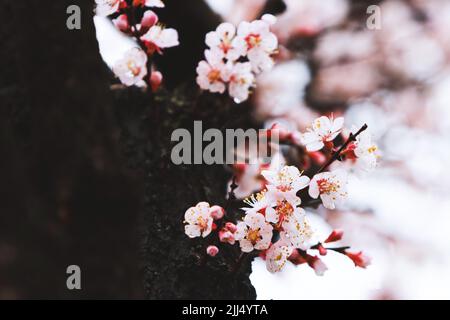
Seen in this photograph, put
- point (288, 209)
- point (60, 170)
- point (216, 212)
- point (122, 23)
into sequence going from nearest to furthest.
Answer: point (60, 170), point (288, 209), point (216, 212), point (122, 23)

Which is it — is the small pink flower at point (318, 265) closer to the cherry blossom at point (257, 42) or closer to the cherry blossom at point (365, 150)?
the cherry blossom at point (365, 150)

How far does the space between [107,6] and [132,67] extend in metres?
0.17

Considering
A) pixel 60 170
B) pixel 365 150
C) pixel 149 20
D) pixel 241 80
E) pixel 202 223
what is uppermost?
pixel 149 20

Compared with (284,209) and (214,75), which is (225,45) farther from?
(284,209)

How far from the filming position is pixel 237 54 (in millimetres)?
1479

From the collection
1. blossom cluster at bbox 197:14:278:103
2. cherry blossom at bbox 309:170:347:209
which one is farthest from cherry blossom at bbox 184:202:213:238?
blossom cluster at bbox 197:14:278:103

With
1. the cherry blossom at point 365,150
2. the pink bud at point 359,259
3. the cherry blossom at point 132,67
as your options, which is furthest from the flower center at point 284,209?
the cherry blossom at point 132,67

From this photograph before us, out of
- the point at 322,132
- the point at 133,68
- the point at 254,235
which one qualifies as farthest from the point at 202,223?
the point at 133,68

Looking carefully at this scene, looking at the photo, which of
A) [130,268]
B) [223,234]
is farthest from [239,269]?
[130,268]

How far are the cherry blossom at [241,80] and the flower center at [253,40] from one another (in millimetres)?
54

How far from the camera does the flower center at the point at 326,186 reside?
133 cm

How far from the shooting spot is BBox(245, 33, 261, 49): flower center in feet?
4.86

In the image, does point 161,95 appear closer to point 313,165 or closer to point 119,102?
point 119,102

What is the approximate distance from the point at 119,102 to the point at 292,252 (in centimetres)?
69
